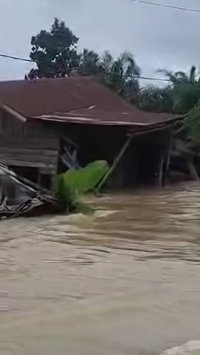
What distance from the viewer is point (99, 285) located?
8945mm

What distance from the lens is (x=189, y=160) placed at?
31.6m

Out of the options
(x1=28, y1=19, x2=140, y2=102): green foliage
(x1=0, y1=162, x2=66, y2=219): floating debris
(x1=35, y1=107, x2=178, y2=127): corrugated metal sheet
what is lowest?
(x1=0, y1=162, x2=66, y2=219): floating debris

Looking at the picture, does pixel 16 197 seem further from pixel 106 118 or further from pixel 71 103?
pixel 71 103

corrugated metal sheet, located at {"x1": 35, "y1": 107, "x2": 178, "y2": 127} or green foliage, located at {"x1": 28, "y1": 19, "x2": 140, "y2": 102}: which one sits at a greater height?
green foliage, located at {"x1": 28, "y1": 19, "x2": 140, "y2": 102}

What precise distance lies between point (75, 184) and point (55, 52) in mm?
32328

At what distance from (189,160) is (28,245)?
19849mm

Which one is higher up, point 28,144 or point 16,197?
point 28,144

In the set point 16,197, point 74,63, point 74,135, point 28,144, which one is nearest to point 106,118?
point 74,135

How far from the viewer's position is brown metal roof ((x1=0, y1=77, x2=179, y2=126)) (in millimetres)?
25266

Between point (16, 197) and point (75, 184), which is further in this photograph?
point (75, 184)

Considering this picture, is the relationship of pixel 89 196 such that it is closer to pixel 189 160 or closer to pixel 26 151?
pixel 26 151

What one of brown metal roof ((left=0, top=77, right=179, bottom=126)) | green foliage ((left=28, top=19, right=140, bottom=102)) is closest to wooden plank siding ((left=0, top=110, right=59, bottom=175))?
brown metal roof ((left=0, top=77, right=179, bottom=126))

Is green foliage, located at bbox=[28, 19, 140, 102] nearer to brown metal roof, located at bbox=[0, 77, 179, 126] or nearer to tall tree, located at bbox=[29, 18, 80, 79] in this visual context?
tall tree, located at bbox=[29, 18, 80, 79]

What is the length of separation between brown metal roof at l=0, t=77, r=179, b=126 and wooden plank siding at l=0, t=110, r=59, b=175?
0.49 m
